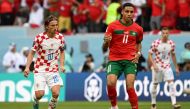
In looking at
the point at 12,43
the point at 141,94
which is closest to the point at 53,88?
the point at 141,94

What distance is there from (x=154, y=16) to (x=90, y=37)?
3.35m

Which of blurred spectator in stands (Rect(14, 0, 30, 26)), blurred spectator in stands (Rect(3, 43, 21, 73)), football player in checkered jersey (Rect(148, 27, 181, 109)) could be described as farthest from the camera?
blurred spectator in stands (Rect(14, 0, 30, 26))

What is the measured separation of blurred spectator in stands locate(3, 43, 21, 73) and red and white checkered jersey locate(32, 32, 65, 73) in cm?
1335

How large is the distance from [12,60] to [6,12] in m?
2.31

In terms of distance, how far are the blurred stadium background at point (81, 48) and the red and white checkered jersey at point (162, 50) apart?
7.02 ft

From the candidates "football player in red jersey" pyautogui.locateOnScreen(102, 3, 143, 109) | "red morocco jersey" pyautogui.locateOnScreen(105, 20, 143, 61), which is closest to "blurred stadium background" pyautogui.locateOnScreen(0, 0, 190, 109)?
"football player in red jersey" pyautogui.locateOnScreen(102, 3, 143, 109)

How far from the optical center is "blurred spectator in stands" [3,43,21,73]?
30.8m

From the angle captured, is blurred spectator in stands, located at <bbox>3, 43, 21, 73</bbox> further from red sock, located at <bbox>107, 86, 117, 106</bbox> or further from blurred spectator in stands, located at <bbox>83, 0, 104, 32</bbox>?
red sock, located at <bbox>107, 86, 117, 106</bbox>

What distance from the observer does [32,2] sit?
32.3 meters

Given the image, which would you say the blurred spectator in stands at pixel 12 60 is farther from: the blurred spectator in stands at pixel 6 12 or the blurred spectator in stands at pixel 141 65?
the blurred spectator in stands at pixel 141 65

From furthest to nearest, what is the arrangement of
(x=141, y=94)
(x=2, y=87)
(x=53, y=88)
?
(x=2, y=87) → (x=141, y=94) → (x=53, y=88)

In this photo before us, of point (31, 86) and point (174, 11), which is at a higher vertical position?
point (174, 11)

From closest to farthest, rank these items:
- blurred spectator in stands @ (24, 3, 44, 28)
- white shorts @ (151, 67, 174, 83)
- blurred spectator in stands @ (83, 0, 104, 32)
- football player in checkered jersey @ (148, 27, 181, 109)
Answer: football player in checkered jersey @ (148, 27, 181, 109) < white shorts @ (151, 67, 174, 83) < blurred spectator in stands @ (83, 0, 104, 32) < blurred spectator in stands @ (24, 3, 44, 28)

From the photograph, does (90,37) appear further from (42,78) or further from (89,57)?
(42,78)
